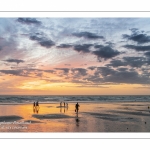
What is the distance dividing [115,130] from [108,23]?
33.2ft

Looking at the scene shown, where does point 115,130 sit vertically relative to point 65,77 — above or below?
below

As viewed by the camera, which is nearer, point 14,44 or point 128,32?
point 128,32

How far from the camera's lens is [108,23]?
23500 mm
